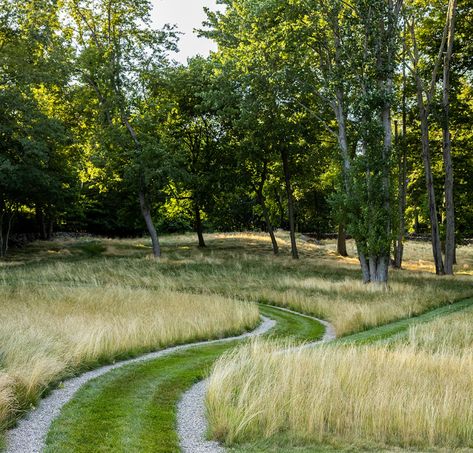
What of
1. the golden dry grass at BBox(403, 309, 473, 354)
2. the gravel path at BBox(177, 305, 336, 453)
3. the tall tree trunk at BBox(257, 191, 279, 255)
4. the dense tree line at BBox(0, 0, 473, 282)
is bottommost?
the gravel path at BBox(177, 305, 336, 453)

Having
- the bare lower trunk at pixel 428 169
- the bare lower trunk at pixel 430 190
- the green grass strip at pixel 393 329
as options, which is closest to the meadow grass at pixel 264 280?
the green grass strip at pixel 393 329

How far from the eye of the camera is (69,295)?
60.8ft

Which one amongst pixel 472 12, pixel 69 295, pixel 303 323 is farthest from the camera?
pixel 472 12

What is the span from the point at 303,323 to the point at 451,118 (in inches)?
871

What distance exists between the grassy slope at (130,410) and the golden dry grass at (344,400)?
2.53 feet

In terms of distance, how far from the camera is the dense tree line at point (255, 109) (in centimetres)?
2414

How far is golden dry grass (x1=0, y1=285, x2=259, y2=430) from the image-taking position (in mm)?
8492

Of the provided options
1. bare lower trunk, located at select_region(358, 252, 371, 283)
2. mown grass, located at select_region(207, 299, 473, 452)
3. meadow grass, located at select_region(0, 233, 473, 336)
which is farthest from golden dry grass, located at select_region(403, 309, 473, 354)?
bare lower trunk, located at select_region(358, 252, 371, 283)

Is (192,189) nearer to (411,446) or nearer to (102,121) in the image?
(102,121)

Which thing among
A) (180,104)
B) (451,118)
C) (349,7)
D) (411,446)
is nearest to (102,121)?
(180,104)

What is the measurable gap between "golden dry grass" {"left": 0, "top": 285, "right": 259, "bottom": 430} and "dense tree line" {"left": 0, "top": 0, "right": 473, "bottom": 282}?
10961 millimetres

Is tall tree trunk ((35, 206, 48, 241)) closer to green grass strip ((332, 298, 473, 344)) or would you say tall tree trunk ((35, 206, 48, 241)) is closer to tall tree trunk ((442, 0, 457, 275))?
tall tree trunk ((442, 0, 457, 275))

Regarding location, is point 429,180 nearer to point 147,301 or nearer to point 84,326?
point 147,301

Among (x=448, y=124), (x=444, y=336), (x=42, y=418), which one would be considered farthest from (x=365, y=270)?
(x=42, y=418)
